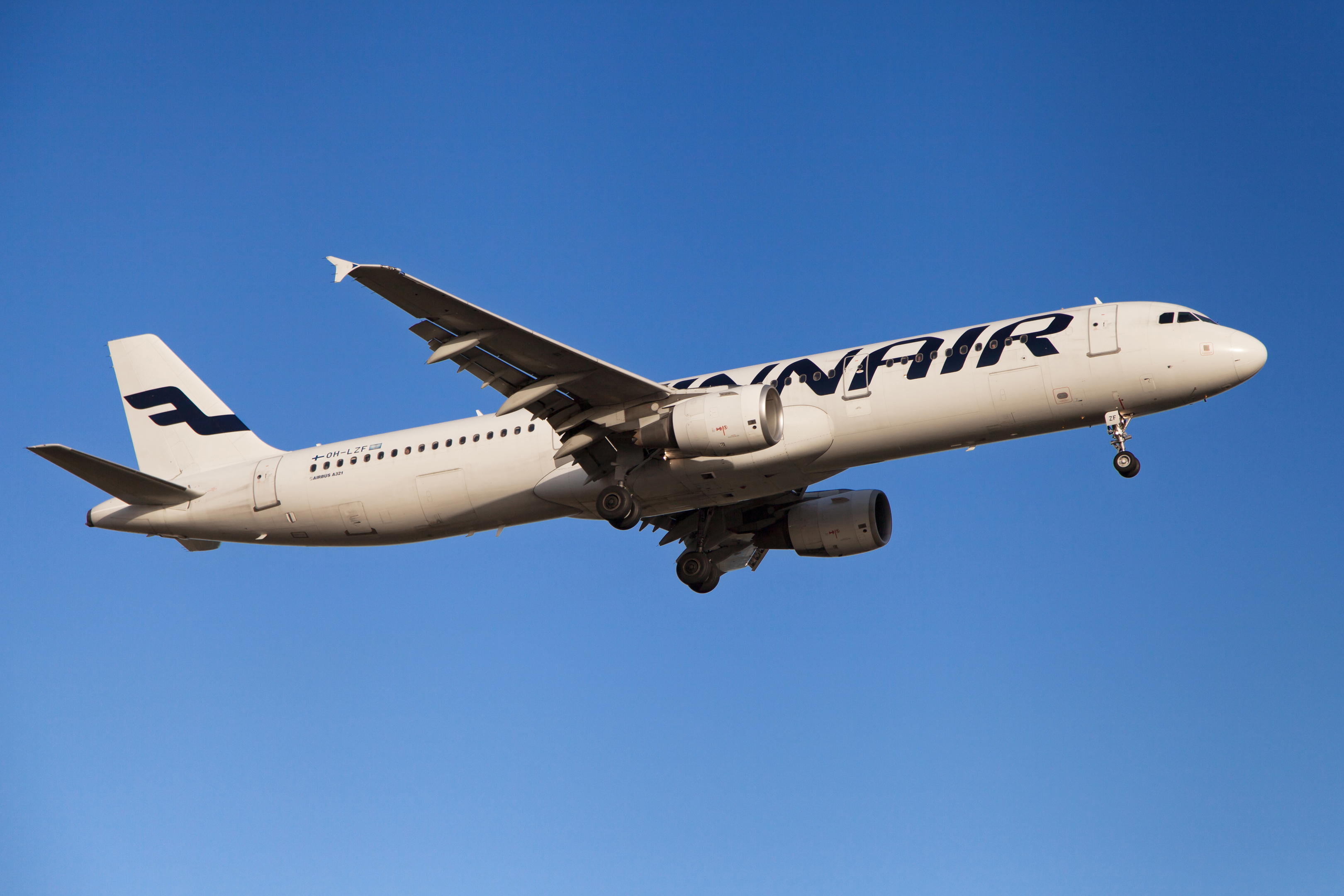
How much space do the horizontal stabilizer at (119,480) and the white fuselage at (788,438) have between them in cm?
32

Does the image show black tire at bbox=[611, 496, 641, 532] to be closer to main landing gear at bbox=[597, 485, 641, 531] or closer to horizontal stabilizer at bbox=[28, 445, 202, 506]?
main landing gear at bbox=[597, 485, 641, 531]

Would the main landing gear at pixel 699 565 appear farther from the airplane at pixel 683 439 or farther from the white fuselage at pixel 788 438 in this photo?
the white fuselage at pixel 788 438

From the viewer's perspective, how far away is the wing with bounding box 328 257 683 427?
25.4 metres

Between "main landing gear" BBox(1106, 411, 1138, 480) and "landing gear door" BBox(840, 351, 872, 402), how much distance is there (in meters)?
5.41

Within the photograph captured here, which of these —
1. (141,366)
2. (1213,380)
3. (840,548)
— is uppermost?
(141,366)

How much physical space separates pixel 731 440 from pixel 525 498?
6384 mm

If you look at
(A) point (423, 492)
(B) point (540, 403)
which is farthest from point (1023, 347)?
(A) point (423, 492)

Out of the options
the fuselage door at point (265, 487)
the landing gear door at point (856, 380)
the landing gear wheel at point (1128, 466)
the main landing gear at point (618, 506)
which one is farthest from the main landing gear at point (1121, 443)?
the fuselage door at point (265, 487)

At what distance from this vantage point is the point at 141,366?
36.6 m

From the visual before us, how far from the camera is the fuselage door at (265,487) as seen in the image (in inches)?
1288

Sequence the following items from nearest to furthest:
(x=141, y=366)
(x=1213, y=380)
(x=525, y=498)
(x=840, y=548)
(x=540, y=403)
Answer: (x=1213, y=380)
(x=540, y=403)
(x=525, y=498)
(x=840, y=548)
(x=141, y=366)

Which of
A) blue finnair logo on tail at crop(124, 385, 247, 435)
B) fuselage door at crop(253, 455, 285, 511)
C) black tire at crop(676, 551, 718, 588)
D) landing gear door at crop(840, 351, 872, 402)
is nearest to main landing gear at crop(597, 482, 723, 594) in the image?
black tire at crop(676, 551, 718, 588)

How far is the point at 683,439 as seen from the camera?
27.7 metres

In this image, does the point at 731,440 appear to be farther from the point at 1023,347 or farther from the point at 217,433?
the point at 217,433
